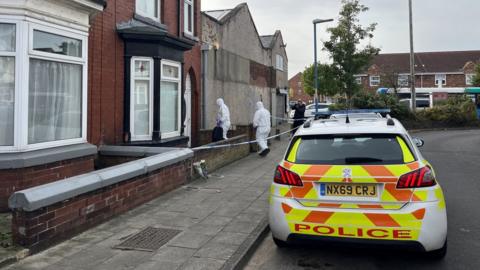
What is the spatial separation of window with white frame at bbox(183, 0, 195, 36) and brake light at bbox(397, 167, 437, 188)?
35.1 ft

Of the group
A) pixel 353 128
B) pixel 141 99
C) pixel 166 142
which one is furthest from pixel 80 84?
pixel 353 128

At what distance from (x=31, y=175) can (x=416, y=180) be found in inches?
205

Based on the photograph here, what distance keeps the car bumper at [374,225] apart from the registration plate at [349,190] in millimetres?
164

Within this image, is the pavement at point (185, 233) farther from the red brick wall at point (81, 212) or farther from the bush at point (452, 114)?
the bush at point (452, 114)

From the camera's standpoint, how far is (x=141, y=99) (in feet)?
34.9

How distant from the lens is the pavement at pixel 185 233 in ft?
15.2

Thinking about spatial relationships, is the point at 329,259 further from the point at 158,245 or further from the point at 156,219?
the point at 156,219

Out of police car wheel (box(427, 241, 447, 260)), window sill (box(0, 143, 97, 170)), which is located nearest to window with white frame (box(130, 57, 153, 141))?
window sill (box(0, 143, 97, 170))

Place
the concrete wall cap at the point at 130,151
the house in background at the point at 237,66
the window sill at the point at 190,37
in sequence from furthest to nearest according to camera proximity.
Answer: the house in background at the point at 237,66
the window sill at the point at 190,37
the concrete wall cap at the point at 130,151

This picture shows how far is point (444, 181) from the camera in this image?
10.1m

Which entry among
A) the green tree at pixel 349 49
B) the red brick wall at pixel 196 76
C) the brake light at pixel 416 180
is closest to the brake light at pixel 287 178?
the brake light at pixel 416 180

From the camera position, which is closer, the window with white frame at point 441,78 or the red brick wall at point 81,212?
the red brick wall at point 81,212

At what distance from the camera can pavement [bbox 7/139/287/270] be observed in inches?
182

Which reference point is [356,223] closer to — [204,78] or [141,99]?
[141,99]
